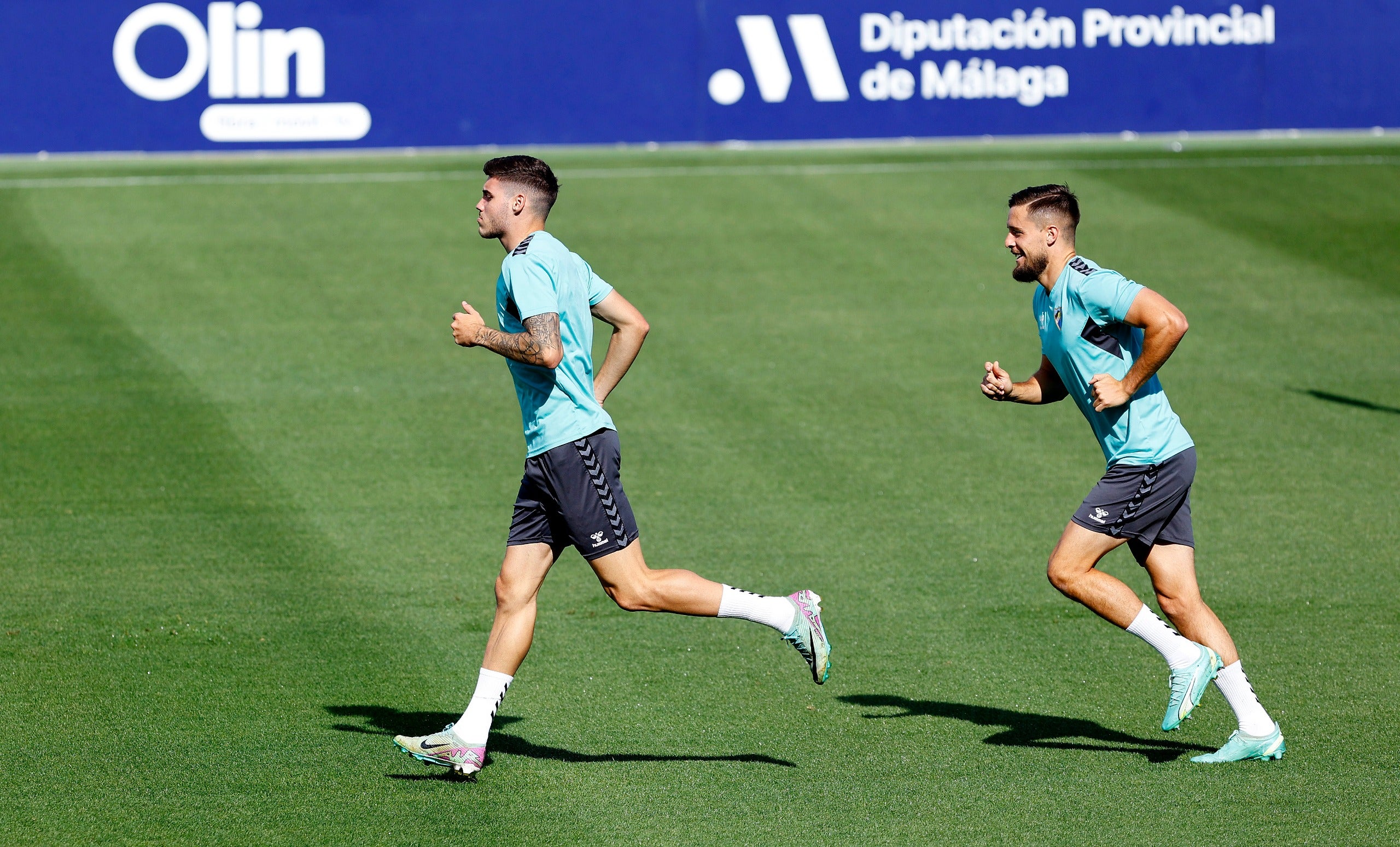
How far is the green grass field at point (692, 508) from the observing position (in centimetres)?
617

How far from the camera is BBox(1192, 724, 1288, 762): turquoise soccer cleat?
633 cm

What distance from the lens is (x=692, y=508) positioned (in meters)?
10.3

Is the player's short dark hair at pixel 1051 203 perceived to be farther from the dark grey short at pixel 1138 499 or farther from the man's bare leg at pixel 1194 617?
the man's bare leg at pixel 1194 617

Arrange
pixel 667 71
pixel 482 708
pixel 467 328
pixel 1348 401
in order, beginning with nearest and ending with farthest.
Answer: pixel 467 328
pixel 482 708
pixel 1348 401
pixel 667 71

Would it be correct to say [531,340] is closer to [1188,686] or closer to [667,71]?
[1188,686]

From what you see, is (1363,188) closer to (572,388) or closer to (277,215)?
(277,215)

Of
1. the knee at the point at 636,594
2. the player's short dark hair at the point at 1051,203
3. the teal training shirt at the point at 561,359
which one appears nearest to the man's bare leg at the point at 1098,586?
the player's short dark hair at the point at 1051,203

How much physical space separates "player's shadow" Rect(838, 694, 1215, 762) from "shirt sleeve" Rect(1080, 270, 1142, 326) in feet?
5.62

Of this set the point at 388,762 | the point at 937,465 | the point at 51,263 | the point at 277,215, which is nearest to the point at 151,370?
the point at 51,263

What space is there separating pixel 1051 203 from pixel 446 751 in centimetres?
318

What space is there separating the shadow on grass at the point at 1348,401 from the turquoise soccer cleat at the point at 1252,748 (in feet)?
21.9

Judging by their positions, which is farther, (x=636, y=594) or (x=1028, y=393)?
(x=1028, y=393)

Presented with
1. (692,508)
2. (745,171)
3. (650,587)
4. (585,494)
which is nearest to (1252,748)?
(650,587)

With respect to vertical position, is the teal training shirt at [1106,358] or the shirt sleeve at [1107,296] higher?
the shirt sleeve at [1107,296]
